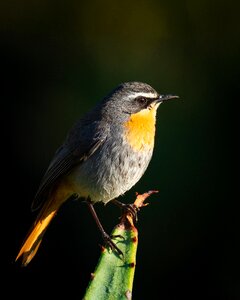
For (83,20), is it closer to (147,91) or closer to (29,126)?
(29,126)

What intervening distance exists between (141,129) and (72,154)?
0.53 metres

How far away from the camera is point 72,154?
17.9 feet

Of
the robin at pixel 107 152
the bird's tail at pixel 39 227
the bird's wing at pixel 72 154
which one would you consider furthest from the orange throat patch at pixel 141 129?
the bird's tail at pixel 39 227

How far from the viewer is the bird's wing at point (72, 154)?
5371 millimetres

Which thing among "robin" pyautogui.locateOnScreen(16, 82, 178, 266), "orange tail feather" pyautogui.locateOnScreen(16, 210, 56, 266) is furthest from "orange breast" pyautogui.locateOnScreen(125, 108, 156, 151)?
"orange tail feather" pyautogui.locateOnScreen(16, 210, 56, 266)

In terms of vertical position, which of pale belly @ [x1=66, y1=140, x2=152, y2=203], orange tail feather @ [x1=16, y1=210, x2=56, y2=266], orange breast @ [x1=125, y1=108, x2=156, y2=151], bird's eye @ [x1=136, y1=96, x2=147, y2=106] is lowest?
orange tail feather @ [x1=16, y1=210, x2=56, y2=266]

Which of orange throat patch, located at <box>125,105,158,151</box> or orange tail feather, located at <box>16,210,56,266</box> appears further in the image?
orange tail feather, located at <box>16,210,56,266</box>

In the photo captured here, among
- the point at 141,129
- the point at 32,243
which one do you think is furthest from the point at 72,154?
the point at 32,243

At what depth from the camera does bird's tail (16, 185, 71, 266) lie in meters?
5.44

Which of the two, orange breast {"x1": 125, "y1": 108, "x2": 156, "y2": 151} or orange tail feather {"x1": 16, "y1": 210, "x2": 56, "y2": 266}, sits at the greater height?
orange breast {"x1": 125, "y1": 108, "x2": 156, "y2": 151}

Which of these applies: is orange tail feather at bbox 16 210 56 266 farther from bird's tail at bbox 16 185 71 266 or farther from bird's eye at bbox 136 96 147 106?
bird's eye at bbox 136 96 147 106

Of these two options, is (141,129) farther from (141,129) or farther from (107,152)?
(107,152)

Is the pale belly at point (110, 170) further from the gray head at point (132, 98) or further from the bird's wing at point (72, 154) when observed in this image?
the gray head at point (132, 98)

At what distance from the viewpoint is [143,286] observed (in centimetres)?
732
